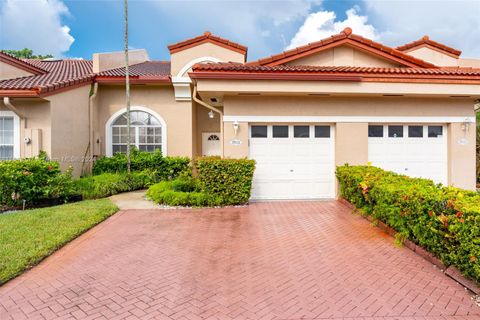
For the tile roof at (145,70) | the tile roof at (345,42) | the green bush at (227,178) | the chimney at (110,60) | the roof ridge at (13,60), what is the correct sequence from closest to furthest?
1. the green bush at (227,178)
2. the tile roof at (345,42)
3. the roof ridge at (13,60)
4. the tile roof at (145,70)
5. the chimney at (110,60)

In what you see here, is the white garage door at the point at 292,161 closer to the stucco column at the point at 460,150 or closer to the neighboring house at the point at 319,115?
the neighboring house at the point at 319,115

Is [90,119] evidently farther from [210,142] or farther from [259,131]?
[259,131]

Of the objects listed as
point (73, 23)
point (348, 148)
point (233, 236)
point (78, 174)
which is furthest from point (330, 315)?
point (73, 23)

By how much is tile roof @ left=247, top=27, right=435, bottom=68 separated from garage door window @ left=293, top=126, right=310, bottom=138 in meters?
2.53

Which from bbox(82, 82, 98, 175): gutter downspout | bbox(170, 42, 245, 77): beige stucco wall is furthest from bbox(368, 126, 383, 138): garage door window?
bbox(82, 82, 98, 175): gutter downspout

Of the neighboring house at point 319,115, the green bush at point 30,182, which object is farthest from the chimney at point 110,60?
the green bush at point 30,182

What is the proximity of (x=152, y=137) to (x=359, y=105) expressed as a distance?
29.2ft

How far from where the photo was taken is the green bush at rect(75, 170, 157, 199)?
999 cm

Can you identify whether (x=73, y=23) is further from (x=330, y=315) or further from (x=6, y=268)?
(x=330, y=315)

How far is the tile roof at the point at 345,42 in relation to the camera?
1016cm

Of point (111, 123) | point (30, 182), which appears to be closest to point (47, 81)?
point (111, 123)

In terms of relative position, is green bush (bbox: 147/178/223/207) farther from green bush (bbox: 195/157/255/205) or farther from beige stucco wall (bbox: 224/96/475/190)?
beige stucco wall (bbox: 224/96/475/190)

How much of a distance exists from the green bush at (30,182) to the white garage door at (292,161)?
6.35m

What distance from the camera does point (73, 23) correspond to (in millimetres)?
16203
